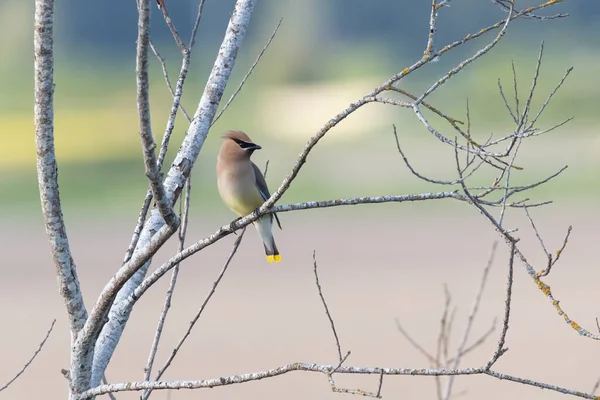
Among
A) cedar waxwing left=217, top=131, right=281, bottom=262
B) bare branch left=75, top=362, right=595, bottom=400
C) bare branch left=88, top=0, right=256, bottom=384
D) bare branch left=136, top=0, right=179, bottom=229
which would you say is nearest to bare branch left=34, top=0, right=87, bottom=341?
bare branch left=88, top=0, right=256, bottom=384

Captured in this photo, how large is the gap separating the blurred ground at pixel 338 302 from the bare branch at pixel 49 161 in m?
9.06

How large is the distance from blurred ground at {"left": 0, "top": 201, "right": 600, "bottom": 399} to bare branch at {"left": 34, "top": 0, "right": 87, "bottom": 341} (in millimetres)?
9056

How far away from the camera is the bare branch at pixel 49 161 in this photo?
302 cm

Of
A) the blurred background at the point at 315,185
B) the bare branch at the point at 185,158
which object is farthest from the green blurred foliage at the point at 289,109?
the bare branch at the point at 185,158

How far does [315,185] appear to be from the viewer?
3203 cm

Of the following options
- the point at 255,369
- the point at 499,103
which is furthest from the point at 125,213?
the point at 255,369

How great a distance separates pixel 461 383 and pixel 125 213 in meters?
18.8

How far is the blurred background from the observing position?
15.7m

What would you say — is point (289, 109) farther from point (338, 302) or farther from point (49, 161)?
point (49, 161)

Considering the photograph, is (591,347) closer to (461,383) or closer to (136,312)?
(461,383)

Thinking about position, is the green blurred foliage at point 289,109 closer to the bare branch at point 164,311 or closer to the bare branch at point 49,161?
the bare branch at point 164,311

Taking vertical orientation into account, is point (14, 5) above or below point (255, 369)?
above

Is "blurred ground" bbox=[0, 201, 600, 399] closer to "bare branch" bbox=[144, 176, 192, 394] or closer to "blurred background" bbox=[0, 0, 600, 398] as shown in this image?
"blurred background" bbox=[0, 0, 600, 398]

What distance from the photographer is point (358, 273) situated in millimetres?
20953
